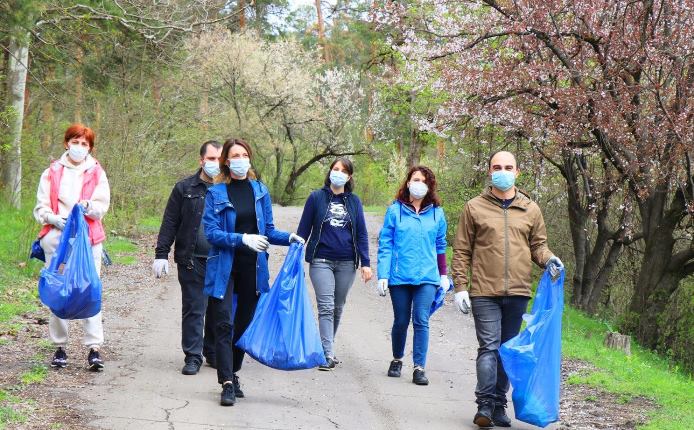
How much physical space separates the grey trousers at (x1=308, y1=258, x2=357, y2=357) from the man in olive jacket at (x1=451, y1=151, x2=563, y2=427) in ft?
6.40

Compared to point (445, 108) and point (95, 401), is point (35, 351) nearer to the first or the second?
point (95, 401)

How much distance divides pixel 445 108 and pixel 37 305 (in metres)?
8.84

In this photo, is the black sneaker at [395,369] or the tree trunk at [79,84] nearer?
the black sneaker at [395,369]

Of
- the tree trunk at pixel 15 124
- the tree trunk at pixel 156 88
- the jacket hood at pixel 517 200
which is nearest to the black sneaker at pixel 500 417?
the jacket hood at pixel 517 200

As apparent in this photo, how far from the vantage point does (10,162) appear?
19.0 m

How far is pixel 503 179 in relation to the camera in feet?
22.6

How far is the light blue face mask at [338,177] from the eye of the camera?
862 centimetres

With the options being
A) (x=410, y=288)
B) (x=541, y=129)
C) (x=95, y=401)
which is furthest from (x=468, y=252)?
(x=541, y=129)

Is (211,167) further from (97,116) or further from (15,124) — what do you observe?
(97,116)

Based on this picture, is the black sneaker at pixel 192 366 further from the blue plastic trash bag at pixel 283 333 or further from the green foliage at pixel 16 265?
the green foliage at pixel 16 265

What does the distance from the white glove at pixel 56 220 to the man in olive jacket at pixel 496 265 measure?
10.6 feet

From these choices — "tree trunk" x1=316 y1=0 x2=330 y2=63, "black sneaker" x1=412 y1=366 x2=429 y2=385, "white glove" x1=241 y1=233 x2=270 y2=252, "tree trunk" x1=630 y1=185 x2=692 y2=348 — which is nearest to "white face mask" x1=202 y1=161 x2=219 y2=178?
"white glove" x1=241 y1=233 x2=270 y2=252

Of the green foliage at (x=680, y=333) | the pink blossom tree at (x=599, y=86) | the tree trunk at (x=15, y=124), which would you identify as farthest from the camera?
the tree trunk at (x=15, y=124)

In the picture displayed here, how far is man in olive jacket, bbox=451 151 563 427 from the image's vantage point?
6785 millimetres
